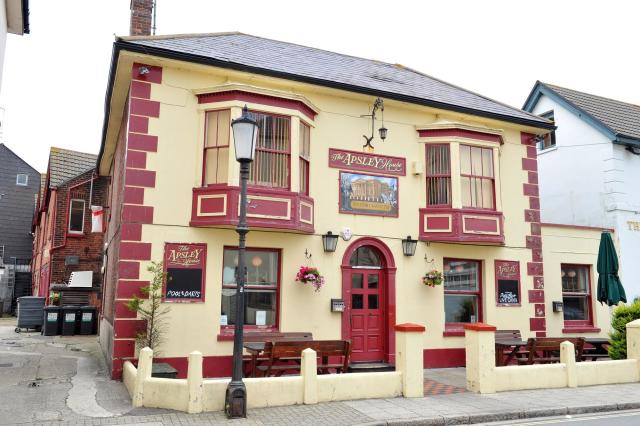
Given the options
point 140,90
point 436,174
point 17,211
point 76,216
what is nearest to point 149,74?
point 140,90

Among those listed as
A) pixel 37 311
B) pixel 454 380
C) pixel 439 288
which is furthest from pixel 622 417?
pixel 37 311

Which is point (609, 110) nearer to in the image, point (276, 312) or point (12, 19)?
point (276, 312)

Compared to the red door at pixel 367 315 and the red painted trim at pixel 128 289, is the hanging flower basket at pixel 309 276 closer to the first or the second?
the red door at pixel 367 315

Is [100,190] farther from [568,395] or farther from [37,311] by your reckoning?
[568,395]

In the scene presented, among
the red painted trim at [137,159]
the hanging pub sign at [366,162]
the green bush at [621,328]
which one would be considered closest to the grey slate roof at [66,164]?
the red painted trim at [137,159]

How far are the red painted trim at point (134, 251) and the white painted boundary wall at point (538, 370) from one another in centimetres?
662

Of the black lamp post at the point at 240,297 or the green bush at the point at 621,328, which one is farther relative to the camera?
the green bush at the point at 621,328

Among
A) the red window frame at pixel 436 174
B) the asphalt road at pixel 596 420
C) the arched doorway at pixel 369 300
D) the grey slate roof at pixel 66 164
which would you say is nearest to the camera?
the asphalt road at pixel 596 420

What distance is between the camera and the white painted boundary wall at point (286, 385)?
329 inches

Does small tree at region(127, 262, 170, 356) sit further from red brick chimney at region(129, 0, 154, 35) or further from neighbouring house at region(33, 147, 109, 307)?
neighbouring house at region(33, 147, 109, 307)

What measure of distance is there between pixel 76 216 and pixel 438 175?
55.0ft

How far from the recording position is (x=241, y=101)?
1168cm

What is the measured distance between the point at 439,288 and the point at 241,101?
6.75m

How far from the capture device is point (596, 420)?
8.60 metres
